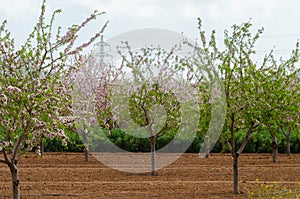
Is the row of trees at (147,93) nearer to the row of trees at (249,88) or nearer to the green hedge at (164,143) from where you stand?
the row of trees at (249,88)

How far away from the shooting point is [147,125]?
14773mm

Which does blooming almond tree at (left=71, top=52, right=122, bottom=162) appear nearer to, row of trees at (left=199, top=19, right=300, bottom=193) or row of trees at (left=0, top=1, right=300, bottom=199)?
row of trees at (left=0, top=1, right=300, bottom=199)

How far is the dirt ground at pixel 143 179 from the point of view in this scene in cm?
1071

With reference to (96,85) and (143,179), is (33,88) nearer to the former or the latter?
(143,179)

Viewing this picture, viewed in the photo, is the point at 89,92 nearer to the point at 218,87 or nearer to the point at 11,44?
the point at 218,87

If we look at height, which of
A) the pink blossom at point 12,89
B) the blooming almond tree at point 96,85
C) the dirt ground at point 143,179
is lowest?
the dirt ground at point 143,179

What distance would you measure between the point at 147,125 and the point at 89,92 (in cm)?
775

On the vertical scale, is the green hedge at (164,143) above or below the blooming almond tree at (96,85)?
below

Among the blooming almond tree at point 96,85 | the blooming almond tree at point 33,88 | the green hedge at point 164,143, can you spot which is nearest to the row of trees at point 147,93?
the blooming almond tree at point 33,88

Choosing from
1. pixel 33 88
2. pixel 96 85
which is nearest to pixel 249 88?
pixel 33 88

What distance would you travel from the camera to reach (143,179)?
1347cm

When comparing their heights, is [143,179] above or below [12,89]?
below

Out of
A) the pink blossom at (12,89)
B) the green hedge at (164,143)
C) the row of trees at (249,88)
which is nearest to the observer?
the pink blossom at (12,89)

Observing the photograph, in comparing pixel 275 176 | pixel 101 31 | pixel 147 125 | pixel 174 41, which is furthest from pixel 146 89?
pixel 101 31
